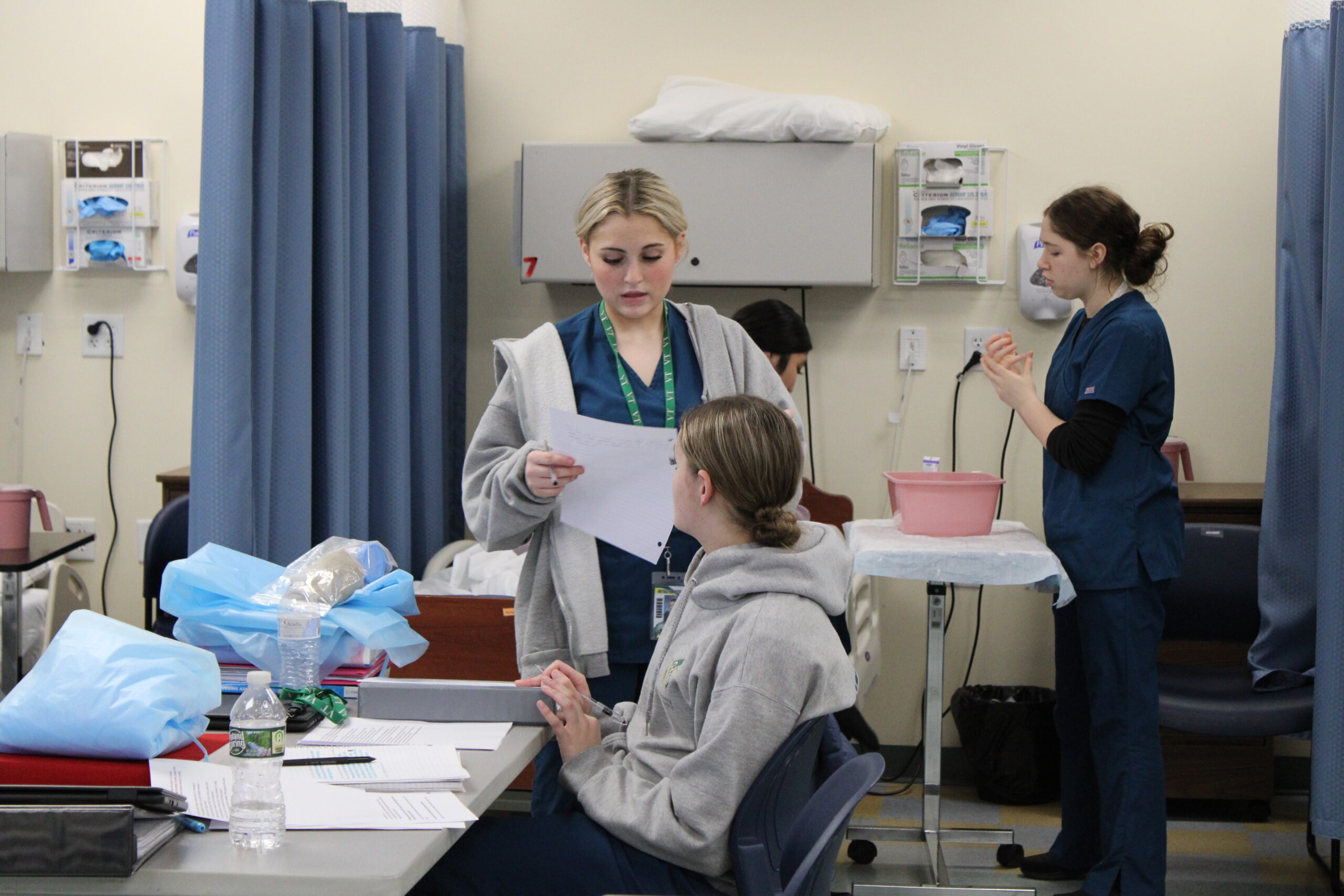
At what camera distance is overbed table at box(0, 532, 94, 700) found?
286 cm

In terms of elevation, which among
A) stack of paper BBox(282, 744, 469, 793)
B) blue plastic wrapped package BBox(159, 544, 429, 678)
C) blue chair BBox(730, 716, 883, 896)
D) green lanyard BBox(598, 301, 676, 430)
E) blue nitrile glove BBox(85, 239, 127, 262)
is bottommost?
blue chair BBox(730, 716, 883, 896)

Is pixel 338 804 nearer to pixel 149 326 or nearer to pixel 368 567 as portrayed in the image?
pixel 368 567

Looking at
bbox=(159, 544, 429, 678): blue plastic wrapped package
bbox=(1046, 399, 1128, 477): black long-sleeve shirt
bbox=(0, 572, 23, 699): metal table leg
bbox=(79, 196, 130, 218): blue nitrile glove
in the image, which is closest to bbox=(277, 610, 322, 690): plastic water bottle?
bbox=(159, 544, 429, 678): blue plastic wrapped package

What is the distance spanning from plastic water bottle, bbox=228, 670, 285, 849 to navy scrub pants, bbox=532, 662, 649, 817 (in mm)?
568

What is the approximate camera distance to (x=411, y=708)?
5.53 feet

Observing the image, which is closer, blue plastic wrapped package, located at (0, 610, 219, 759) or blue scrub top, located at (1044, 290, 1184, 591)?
blue plastic wrapped package, located at (0, 610, 219, 759)

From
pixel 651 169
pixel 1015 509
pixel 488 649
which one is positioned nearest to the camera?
pixel 488 649

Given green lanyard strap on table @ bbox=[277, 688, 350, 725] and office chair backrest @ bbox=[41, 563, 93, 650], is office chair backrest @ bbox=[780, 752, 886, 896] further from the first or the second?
office chair backrest @ bbox=[41, 563, 93, 650]

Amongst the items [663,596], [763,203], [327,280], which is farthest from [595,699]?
[763,203]

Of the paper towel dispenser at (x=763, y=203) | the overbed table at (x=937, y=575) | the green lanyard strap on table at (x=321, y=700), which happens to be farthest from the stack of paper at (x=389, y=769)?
the paper towel dispenser at (x=763, y=203)

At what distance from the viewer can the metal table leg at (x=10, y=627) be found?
293cm

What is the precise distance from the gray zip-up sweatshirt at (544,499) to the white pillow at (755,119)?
159 centimetres

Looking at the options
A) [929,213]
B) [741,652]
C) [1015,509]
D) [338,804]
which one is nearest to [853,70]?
[929,213]

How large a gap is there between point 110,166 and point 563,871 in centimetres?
321
